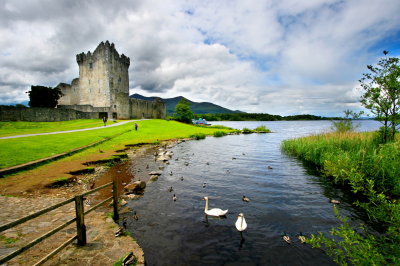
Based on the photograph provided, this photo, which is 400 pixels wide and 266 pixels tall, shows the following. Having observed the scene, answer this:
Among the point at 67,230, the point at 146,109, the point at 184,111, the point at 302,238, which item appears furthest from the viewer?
the point at 184,111

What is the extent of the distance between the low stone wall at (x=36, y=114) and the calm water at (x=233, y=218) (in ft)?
144

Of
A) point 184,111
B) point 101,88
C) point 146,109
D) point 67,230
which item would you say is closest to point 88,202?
point 67,230

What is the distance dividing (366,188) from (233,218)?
7.20 meters

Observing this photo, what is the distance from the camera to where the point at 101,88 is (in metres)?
68.9

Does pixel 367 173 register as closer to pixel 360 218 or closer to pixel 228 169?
pixel 360 218

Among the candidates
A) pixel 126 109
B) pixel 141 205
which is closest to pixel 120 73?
pixel 126 109

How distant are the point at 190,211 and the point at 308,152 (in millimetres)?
Result: 15678

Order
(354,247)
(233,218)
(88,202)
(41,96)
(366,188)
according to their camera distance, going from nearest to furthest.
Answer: (354,247) < (233,218) < (88,202) < (366,188) < (41,96)

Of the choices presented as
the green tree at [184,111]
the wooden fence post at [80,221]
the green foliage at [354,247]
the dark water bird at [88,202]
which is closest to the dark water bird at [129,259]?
the wooden fence post at [80,221]

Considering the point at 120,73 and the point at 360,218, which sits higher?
the point at 120,73

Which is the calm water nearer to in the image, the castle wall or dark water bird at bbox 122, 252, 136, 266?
dark water bird at bbox 122, 252, 136, 266

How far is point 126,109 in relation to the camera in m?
69.7

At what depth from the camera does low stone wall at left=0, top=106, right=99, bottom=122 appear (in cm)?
4141

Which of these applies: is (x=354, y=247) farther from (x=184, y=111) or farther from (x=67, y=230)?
(x=184, y=111)
